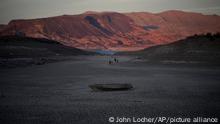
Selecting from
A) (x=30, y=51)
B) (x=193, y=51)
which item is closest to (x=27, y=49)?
(x=30, y=51)

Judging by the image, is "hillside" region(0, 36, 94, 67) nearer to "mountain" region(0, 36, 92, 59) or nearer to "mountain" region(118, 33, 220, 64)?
"mountain" region(0, 36, 92, 59)

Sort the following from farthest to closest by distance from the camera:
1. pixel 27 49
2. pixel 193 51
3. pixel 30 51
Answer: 1. pixel 27 49
2. pixel 30 51
3. pixel 193 51

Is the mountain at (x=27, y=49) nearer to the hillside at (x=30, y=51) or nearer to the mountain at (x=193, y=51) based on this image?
the hillside at (x=30, y=51)

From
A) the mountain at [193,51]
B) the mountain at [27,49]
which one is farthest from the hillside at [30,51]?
the mountain at [193,51]

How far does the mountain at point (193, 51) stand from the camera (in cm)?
5561

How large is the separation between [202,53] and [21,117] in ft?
163

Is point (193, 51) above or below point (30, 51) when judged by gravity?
above

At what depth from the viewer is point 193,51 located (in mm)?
59469

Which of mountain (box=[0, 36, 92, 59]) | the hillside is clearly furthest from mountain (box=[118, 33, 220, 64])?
mountain (box=[0, 36, 92, 59])

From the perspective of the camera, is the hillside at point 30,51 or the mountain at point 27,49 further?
the mountain at point 27,49

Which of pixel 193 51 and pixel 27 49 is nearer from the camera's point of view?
pixel 193 51

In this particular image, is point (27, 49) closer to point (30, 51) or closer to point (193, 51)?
point (30, 51)

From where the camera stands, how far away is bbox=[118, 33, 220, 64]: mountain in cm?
5561

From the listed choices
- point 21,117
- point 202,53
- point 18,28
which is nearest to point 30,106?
point 21,117
